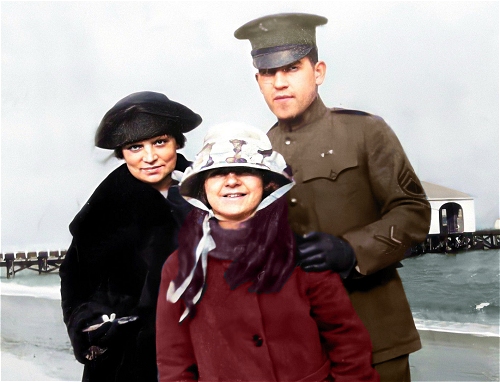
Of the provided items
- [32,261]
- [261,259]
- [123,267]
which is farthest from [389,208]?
[32,261]

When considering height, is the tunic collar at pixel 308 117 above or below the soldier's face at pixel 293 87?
below

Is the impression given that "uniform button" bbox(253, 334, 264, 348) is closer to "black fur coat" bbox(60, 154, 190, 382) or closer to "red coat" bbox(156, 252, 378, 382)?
"red coat" bbox(156, 252, 378, 382)

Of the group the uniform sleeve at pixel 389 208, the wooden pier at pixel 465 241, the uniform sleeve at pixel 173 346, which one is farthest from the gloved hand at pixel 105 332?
the wooden pier at pixel 465 241

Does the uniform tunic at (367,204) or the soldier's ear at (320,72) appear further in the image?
the soldier's ear at (320,72)

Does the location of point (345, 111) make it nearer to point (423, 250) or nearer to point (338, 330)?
point (423, 250)

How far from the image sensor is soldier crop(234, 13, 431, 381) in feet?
8.32

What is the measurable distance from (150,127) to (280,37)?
26.1 inches

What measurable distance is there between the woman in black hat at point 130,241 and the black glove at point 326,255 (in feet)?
1.75

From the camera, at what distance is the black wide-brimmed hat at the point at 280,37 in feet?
8.67

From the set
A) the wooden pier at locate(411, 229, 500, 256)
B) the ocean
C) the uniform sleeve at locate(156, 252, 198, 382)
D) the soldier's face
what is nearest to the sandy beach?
the ocean

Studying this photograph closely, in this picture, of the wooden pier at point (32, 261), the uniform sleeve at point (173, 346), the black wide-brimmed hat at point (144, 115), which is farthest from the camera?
the wooden pier at point (32, 261)

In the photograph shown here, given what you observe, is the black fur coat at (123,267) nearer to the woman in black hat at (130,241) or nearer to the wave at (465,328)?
the woman in black hat at (130,241)

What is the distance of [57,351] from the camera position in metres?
3.05

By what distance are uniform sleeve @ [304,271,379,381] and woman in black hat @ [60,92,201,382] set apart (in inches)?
25.5
